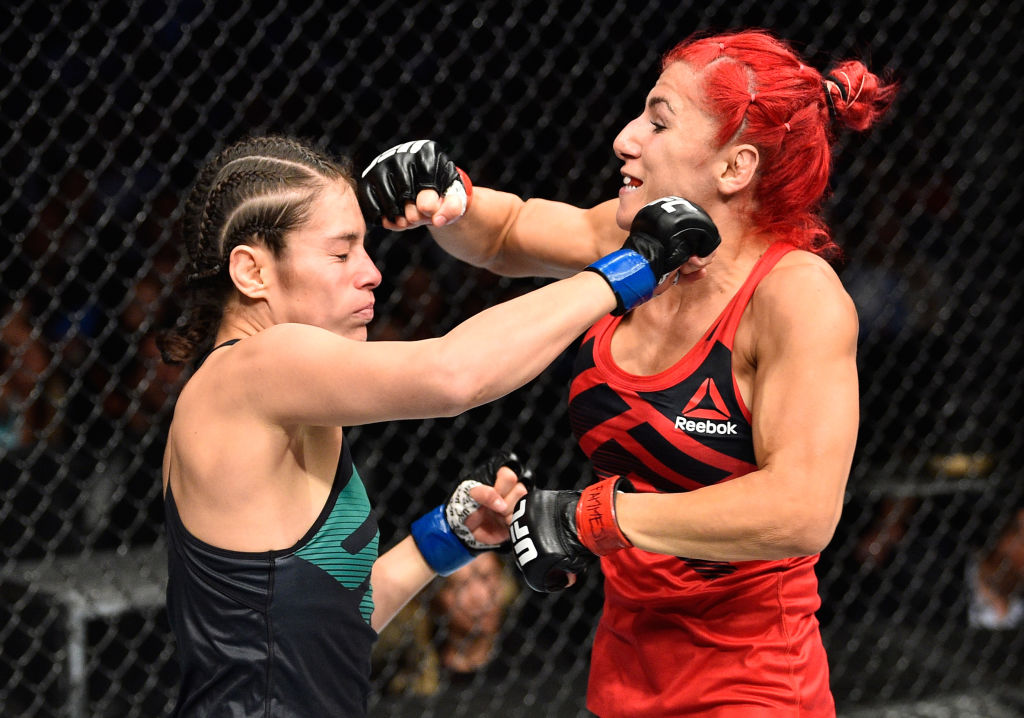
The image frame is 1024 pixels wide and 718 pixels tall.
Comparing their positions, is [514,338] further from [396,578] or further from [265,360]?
[396,578]

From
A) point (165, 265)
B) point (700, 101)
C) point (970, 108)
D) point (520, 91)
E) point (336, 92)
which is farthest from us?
point (970, 108)

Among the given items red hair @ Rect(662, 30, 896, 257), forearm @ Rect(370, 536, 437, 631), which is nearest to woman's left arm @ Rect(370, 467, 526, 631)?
forearm @ Rect(370, 536, 437, 631)

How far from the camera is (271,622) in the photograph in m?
1.19

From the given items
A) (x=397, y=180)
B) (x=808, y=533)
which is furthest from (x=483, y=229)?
(x=808, y=533)

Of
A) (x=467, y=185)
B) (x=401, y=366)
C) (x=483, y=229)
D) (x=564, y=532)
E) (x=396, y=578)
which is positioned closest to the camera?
(x=401, y=366)

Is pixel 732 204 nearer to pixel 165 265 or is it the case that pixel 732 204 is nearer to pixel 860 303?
pixel 165 265

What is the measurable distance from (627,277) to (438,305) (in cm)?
204

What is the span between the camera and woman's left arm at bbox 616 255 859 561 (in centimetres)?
127

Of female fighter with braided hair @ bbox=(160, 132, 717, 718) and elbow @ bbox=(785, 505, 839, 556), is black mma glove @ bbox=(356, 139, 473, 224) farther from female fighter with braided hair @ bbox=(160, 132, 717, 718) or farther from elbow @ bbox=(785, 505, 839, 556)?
elbow @ bbox=(785, 505, 839, 556)

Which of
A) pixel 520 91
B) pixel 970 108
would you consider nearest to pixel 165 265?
pixel 520 91

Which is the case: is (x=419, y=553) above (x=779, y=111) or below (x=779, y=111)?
below

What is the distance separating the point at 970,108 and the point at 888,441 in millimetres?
1196

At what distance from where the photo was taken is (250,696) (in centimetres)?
120

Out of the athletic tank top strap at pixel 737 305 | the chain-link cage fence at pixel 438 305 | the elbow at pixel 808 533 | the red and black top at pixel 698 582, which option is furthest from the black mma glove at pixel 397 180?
the chain-link cage fence at pixel 438 305
